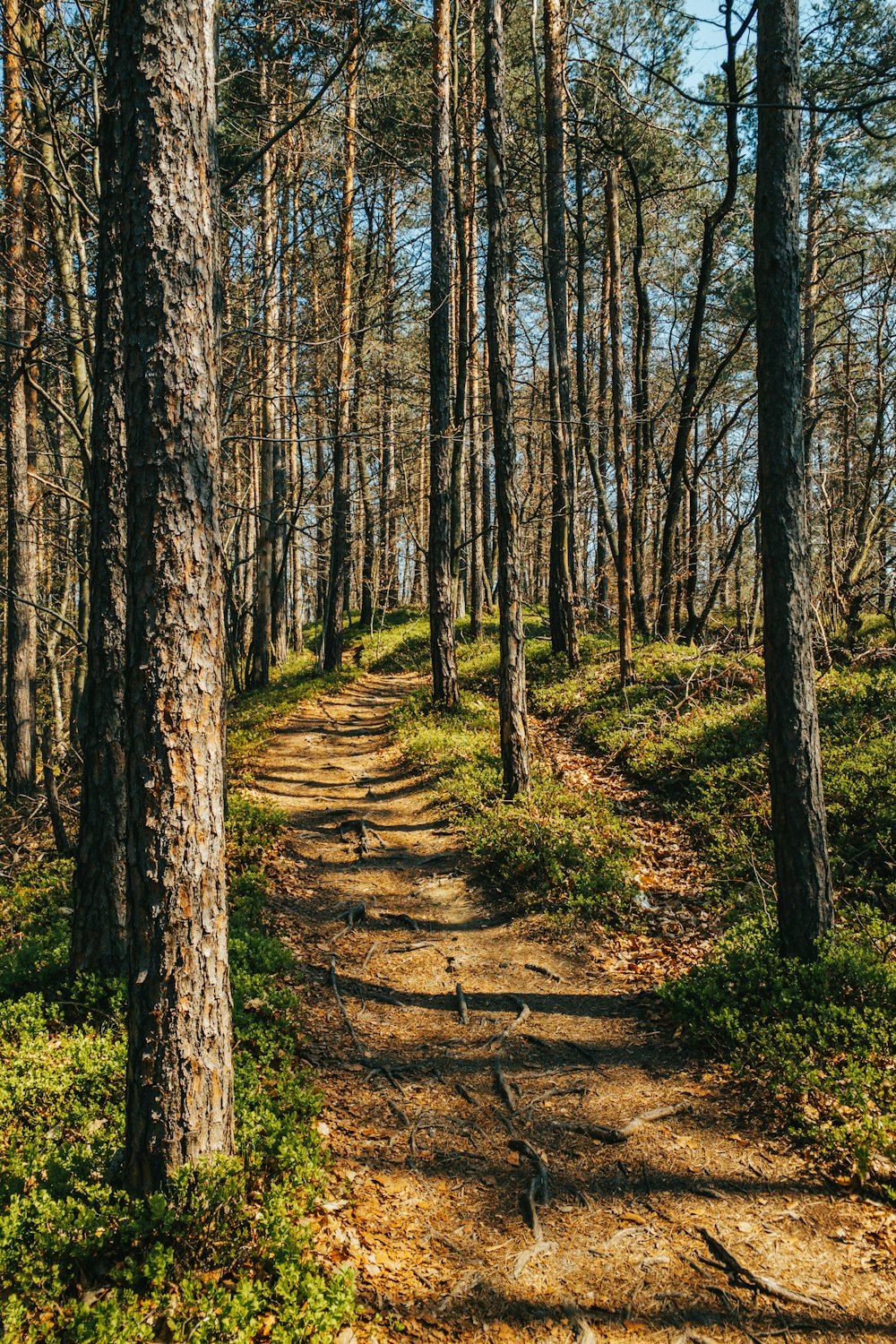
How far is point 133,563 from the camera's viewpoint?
123 inches

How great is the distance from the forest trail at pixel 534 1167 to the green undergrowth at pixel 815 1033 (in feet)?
0.75

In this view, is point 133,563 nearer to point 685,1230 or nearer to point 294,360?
point 685,1230

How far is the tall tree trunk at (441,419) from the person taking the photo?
12.4 meters

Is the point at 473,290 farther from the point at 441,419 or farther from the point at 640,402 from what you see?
the point at 441,419

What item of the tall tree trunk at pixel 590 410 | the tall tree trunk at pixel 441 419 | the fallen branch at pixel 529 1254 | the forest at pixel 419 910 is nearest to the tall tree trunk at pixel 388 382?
the tall tree trunk at pixel 441 419

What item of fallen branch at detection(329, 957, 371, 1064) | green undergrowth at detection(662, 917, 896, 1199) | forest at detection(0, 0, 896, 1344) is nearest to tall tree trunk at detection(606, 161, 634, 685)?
forest at detection(0, 0, 896, 1344)

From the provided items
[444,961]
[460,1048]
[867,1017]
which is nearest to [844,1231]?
[867,1017]

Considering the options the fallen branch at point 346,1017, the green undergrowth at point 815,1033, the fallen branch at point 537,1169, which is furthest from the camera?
the fallen branch at point 346,1017

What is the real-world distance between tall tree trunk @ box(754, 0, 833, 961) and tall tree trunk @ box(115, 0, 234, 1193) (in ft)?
13.5

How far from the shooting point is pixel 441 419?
41.8 ft

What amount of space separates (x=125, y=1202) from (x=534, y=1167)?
86.4 inches

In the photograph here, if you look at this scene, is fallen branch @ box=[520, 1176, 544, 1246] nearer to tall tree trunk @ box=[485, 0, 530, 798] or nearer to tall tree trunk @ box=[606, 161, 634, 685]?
tall tree trunk @ box=[485, 0, 530, 798]

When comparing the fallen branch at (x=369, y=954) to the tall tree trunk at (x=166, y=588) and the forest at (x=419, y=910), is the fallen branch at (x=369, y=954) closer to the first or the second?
the forest at (x=419, y=910)

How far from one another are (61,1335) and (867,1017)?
4649mm
